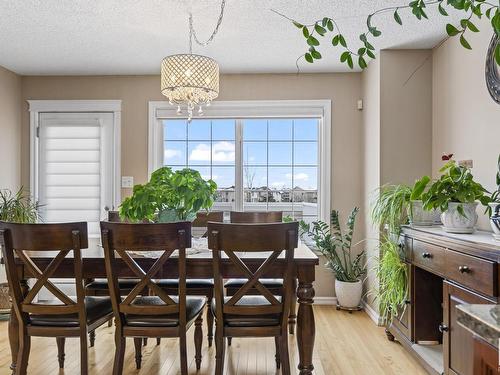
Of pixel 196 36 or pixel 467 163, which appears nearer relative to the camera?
pixel 467 163

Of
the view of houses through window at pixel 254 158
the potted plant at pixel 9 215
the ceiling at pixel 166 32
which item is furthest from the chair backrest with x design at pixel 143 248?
the view of houses through window at pixel 254 158

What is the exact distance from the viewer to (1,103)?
400 cm

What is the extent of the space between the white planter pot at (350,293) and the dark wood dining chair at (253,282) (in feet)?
6.30

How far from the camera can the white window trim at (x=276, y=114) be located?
13.7ft

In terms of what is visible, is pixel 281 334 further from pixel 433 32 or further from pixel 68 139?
pixel 68 139

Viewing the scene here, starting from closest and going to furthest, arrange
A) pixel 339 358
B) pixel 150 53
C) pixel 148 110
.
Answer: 1. pixel 339 358
2. pixel 150 53
3. pixel 148 110

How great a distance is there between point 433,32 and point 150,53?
2.41 metres

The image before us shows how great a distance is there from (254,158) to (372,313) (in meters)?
1.94

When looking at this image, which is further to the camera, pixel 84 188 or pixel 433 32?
pixel 84 188

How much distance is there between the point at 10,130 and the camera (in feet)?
13.6

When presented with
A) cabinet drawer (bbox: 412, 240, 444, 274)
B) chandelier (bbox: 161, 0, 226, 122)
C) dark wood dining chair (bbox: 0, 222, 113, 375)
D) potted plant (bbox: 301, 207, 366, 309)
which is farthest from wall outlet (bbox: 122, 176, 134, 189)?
cabinet drawer (bbox: 412, 240, 444, 274)

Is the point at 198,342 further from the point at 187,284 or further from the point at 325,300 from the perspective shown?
the point at 325,300

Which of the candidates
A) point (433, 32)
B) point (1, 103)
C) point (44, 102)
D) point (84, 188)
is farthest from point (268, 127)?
point (1, 103)

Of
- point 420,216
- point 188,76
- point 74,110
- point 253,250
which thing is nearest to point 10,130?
point 74,110
